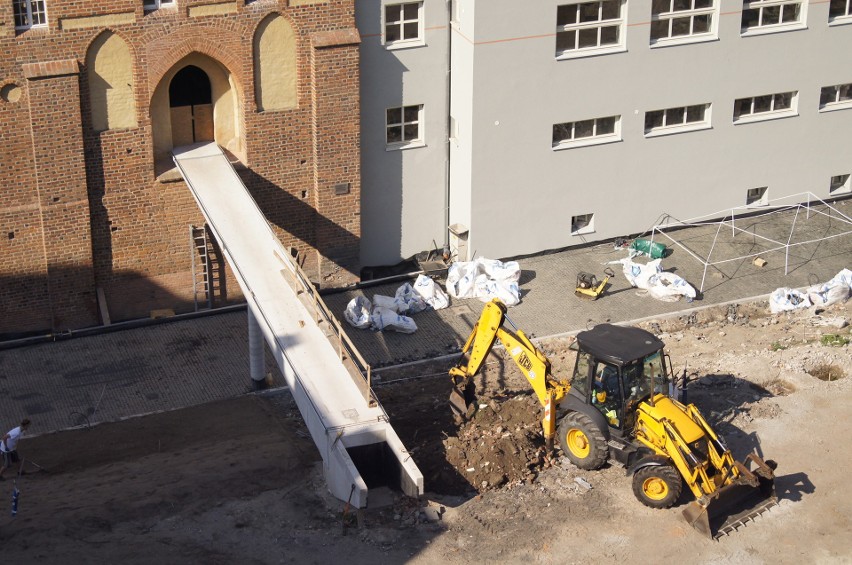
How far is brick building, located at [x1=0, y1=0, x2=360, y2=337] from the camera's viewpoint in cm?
2380

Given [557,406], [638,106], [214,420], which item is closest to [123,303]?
[214,420]

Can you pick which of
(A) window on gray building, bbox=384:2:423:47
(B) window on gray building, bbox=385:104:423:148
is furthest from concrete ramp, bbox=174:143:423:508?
(A) window on gray building, bbox=384:2:423:47

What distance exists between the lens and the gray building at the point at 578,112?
26547mm

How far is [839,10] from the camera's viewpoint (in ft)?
96.4

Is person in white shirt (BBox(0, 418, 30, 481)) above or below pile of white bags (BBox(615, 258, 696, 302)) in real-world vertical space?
→ below

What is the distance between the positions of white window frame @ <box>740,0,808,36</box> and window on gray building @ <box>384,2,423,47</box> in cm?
751

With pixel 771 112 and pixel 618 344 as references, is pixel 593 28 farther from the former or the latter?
pixel 618 344

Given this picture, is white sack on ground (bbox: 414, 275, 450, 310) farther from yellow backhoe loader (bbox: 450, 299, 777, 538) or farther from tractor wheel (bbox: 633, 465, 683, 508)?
tractor wheel (bbox: 633, 465, 683, 508)

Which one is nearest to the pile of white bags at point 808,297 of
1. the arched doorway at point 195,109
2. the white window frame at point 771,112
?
the white window frame at point 771,112

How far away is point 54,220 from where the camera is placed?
24.7m

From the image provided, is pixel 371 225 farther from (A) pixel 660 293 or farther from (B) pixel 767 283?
(B) pixel 767 283

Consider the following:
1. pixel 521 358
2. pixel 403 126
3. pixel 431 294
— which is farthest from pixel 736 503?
pixel 403 126

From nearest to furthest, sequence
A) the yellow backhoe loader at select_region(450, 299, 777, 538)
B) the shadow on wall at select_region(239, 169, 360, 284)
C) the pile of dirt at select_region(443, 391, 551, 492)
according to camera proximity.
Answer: the yellow backhoe loader at select_region(450, 299, 777, 538), the pile of dirt at select_region(443, 391, 551, 492), the shadow on wall at select_region(239, 169, 360, 284)

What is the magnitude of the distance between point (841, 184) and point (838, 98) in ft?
7.62
